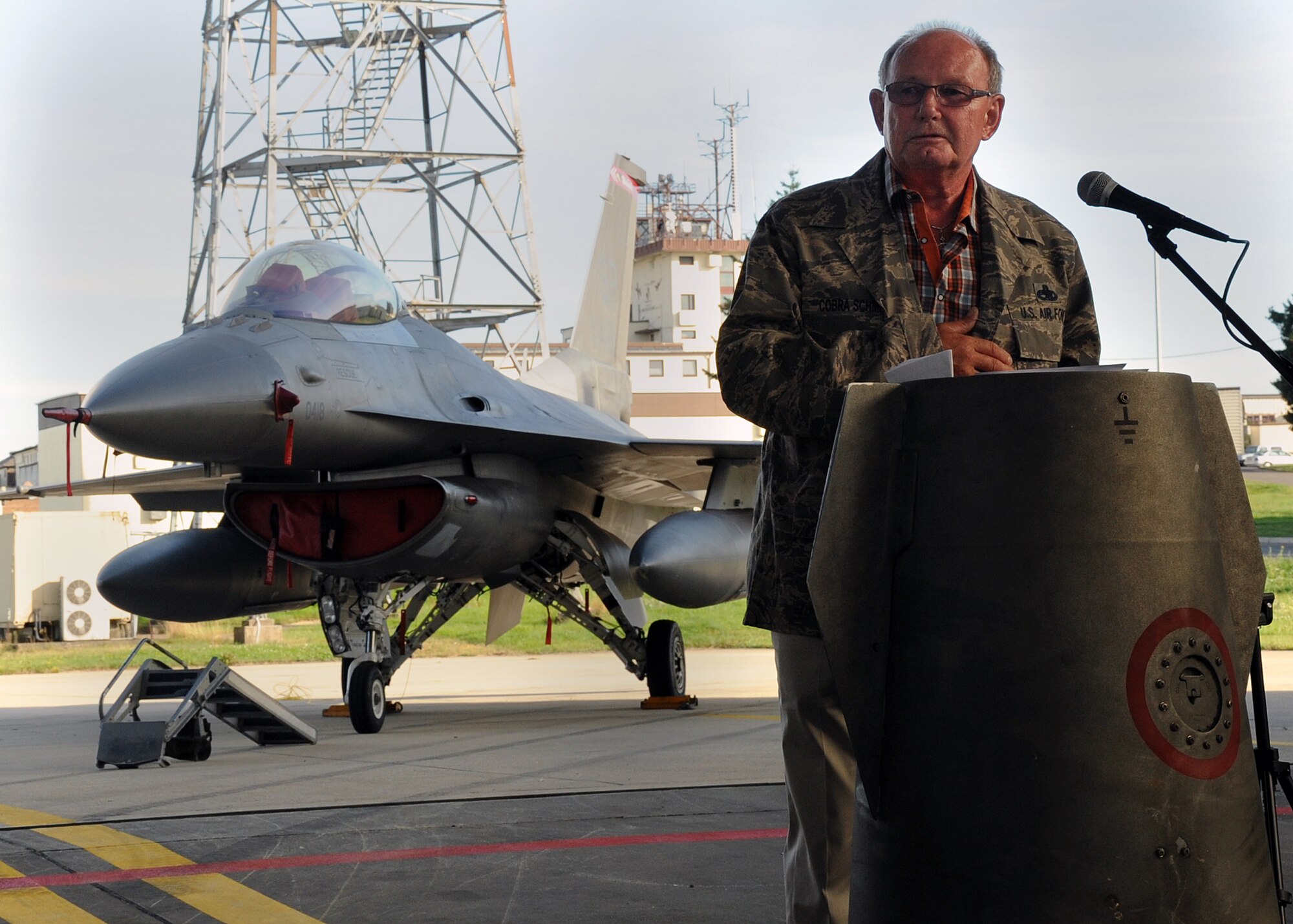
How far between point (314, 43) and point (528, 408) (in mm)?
16632

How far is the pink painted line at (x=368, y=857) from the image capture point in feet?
14.0

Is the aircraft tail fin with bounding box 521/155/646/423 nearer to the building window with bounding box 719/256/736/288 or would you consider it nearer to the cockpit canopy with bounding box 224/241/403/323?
the cockpit canopy with bounding box 224/241/403/323

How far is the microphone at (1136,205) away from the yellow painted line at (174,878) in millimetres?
2729

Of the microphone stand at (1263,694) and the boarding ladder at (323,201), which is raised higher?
the boarding ladder at (323,201)

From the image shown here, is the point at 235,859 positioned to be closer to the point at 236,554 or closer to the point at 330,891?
the point at 330,891

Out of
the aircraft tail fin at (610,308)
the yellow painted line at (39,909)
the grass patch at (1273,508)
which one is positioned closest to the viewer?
the yellow painted line at (39,909)

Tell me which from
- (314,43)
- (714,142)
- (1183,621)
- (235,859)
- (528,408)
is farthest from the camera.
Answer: (714,142)

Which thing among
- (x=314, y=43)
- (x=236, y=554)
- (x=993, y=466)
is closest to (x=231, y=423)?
(x=236, y=554)

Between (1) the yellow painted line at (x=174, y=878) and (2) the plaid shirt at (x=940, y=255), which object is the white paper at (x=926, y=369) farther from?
(1) the yellow painted line at (x=174, y=878)

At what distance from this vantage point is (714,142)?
79.2 m

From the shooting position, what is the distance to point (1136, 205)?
2.53 meters

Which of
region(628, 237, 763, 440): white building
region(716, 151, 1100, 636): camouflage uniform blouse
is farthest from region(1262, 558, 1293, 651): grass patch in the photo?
region(628, 237, 763, 440): white building

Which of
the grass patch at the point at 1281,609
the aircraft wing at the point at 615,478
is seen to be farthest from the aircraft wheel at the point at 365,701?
the grass patch at the point at 1281,609

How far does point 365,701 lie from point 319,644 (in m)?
13.4
